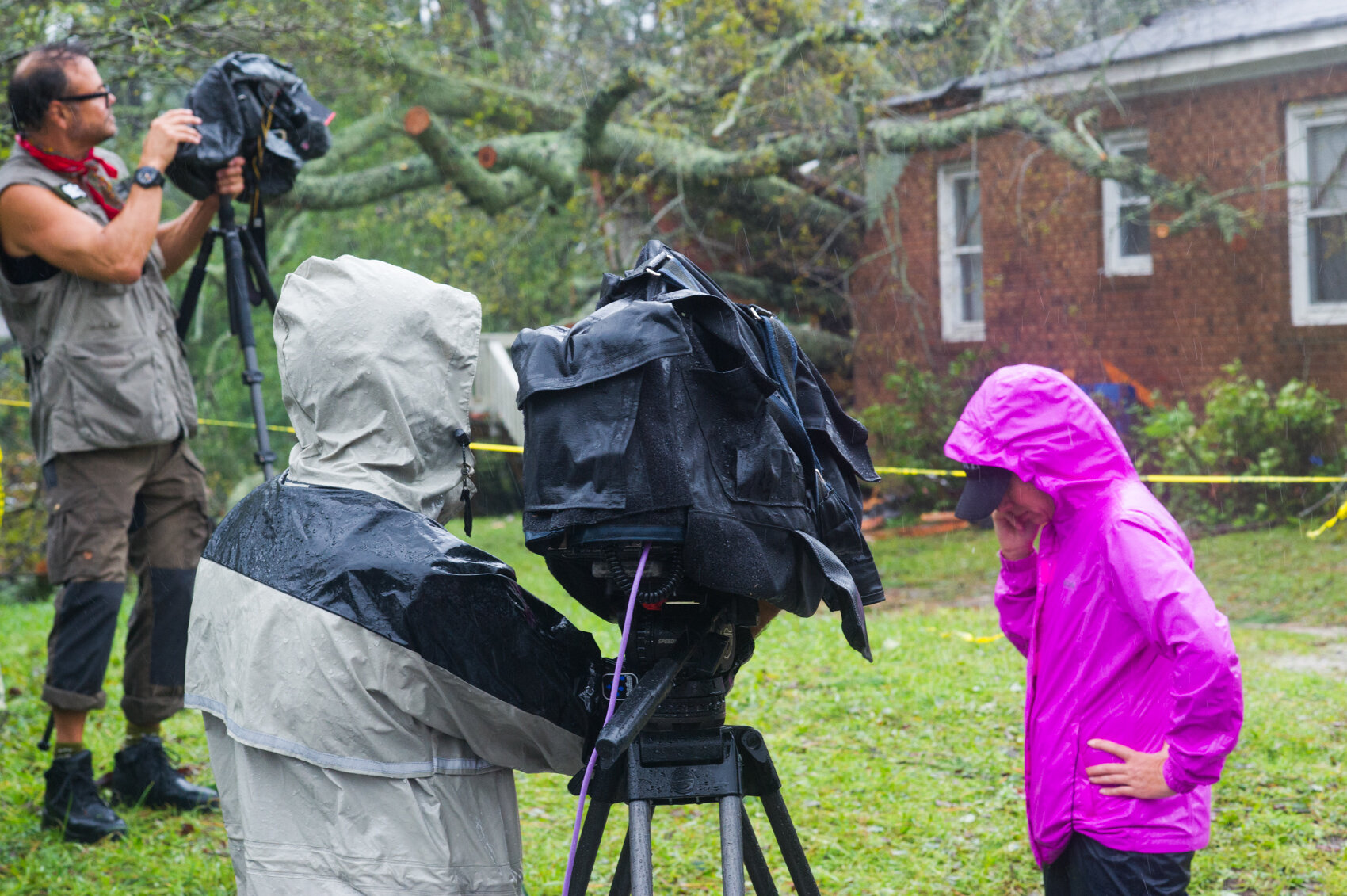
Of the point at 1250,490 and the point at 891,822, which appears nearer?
the point at 891,822

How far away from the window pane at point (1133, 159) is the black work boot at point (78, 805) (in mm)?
9885

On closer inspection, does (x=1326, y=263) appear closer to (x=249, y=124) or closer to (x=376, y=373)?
(x=249, y=124)

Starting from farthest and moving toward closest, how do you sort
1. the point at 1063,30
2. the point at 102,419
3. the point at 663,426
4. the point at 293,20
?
1. the point at 1063,30
2. the point at 293,20
3. the point at 102,419
4. the point at 663,426

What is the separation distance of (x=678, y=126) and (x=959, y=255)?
3266mm

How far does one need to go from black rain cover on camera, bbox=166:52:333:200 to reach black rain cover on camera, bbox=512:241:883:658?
7.42ft

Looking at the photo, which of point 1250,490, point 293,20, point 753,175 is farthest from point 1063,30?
point 293,20

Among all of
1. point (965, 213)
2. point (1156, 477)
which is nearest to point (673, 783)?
point (1156, 477)

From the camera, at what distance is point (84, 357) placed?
3504 mm

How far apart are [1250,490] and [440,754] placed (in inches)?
366

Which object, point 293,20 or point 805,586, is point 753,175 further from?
point 805,586

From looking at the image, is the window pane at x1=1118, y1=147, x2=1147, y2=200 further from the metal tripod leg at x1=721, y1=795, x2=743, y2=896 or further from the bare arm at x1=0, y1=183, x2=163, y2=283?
the metal tripod leg at x1=721, y1=795, x2=743, y2=896

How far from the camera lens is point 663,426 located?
1.65 m

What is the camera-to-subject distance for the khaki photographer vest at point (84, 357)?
11.4 feet

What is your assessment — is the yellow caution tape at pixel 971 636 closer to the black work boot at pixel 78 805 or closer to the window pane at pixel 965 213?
the black work boot at pixel 78 805
